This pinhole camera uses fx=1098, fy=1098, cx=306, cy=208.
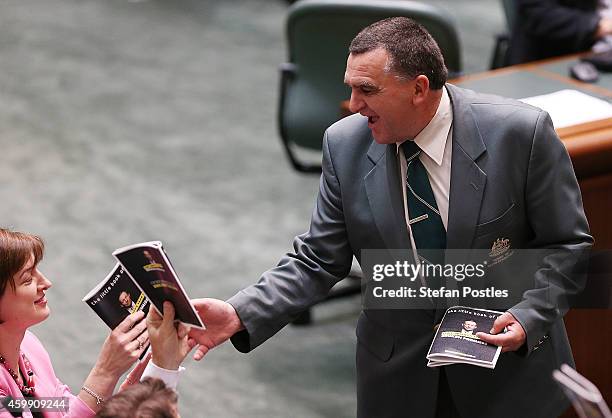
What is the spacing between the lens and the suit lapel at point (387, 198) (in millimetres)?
2736

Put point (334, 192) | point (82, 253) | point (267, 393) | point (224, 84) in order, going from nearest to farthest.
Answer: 1. point (334, 192)
2. point (267, 393)
3. point (82, 253)
4. point (224, 84)

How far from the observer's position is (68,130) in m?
6.80

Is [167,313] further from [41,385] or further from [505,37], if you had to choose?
[505,37]

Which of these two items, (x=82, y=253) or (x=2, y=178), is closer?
(x=82, y=253)

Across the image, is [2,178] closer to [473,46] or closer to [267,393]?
[267,393]

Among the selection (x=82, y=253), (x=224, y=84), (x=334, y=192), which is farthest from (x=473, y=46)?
(x=334, y=192)

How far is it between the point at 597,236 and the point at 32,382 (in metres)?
1.75

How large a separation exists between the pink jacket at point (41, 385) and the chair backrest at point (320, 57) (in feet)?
7.13

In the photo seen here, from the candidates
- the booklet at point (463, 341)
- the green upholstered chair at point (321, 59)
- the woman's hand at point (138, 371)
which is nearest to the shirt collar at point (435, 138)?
the booklet at point (463, 341)

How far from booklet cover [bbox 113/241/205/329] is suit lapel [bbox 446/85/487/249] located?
2.22ft

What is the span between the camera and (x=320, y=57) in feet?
15.4

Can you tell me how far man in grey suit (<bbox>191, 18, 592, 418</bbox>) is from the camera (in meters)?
2.64

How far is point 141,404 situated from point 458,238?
3.13ft

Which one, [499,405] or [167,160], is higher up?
[499,405]
